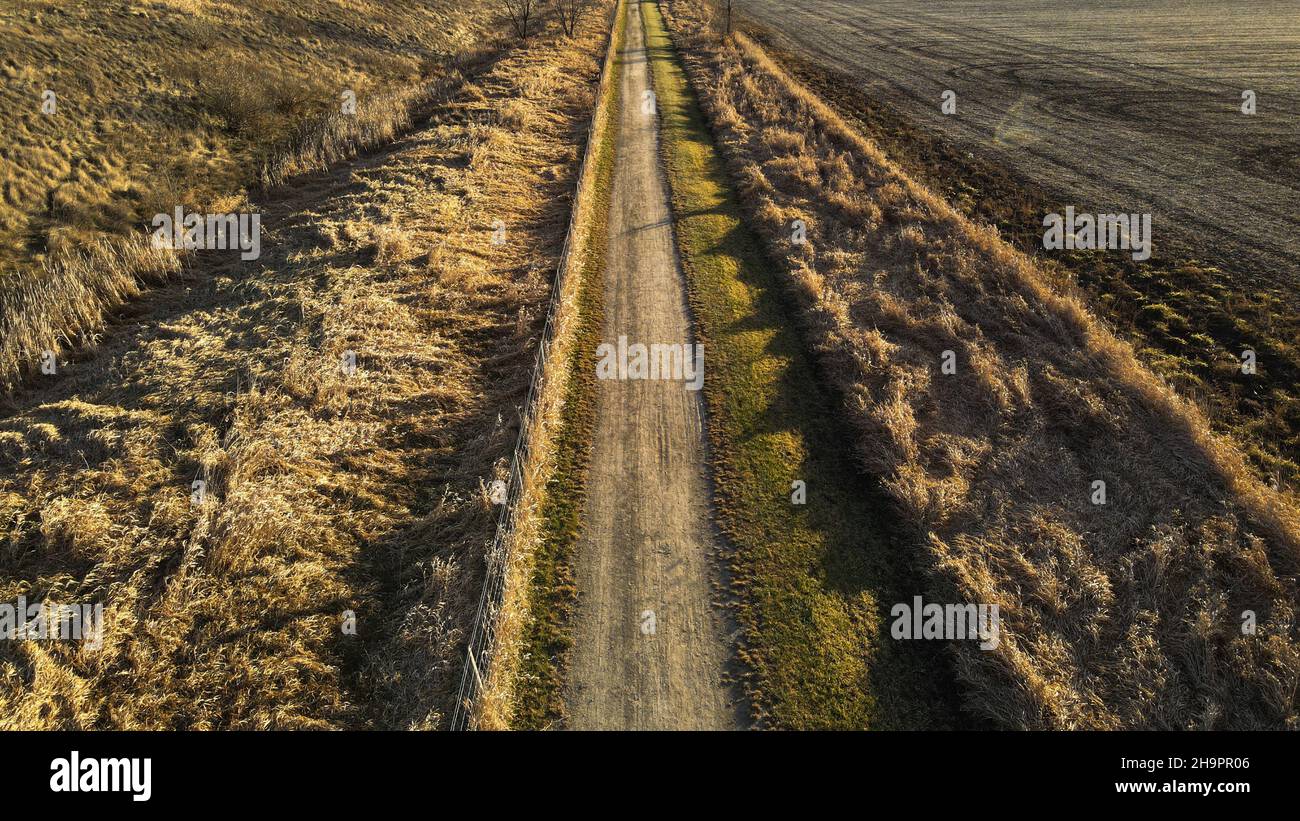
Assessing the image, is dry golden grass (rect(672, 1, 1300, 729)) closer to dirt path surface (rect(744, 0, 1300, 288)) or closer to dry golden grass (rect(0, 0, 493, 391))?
dirt path surface (rect(744, 0, 1300, 288))

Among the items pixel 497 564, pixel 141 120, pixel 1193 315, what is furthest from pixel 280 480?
pixel 141 120

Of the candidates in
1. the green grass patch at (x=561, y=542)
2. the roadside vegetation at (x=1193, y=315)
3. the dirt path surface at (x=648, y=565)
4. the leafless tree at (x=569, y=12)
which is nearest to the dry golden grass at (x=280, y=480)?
the green grass patch at (x=561, y=542)

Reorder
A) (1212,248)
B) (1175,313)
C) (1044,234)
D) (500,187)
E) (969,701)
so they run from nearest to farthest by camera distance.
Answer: (969,701) < (1175,313) < (1212,248) < (1044,234) < (500,187)

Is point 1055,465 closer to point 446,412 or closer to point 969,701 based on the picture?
point 969,701

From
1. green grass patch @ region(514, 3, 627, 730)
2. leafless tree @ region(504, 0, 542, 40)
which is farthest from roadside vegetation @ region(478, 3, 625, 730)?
leafless tree @ region(504, 0, 542, 40)

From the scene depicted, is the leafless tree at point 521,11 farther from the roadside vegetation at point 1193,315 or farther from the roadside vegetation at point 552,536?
the roadside vegetation at point 552,536
